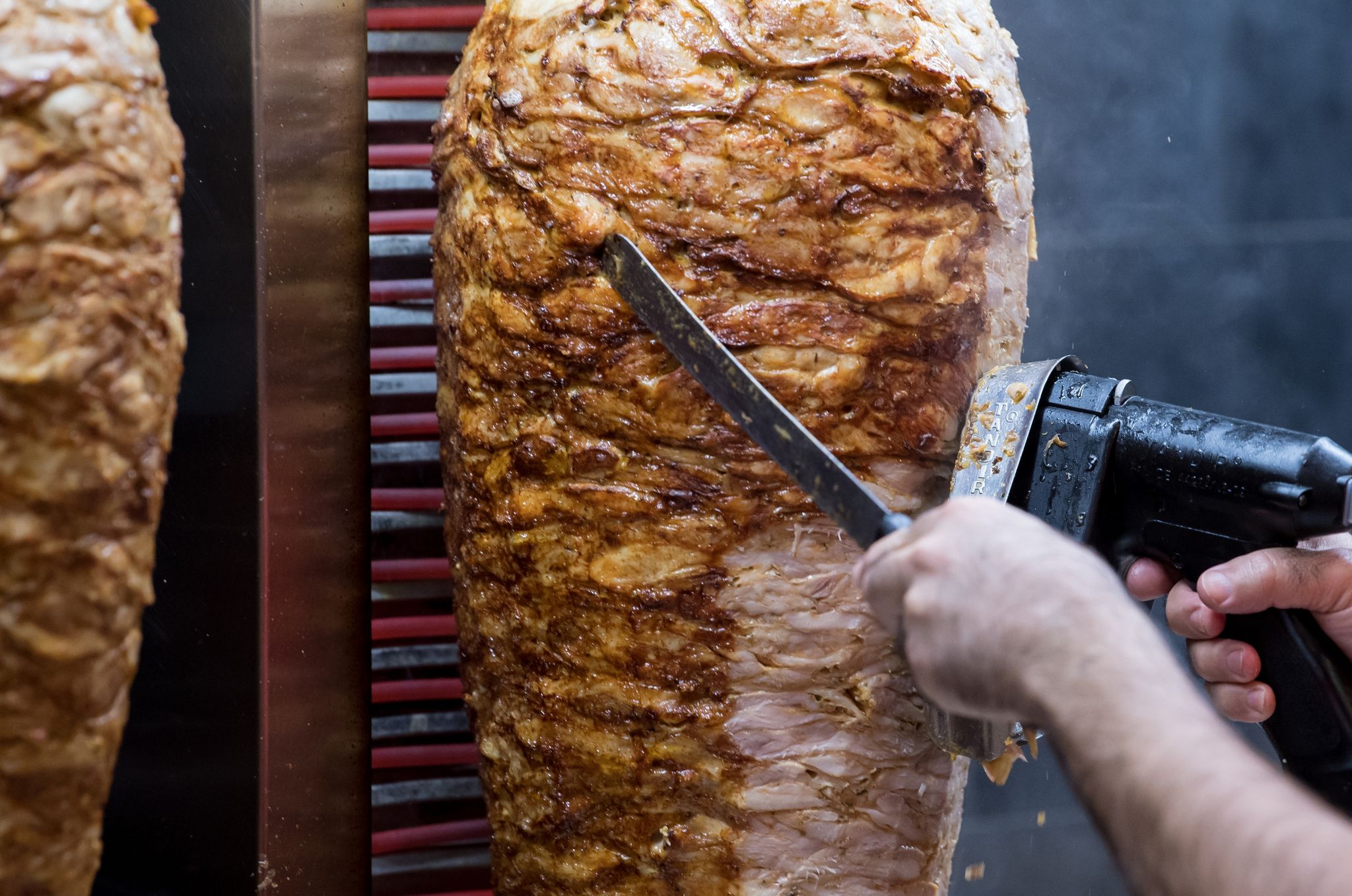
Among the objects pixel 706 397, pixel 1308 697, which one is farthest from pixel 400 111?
pixel 1308 697

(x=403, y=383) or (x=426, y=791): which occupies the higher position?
(x=403, y=383)

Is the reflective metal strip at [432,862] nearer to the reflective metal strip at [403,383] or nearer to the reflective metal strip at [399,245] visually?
the reflective metal strip at [403,383]

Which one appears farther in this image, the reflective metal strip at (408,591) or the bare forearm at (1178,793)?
the reflective metal strip at (408,591)

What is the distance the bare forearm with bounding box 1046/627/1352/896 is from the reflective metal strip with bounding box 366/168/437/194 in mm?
1552

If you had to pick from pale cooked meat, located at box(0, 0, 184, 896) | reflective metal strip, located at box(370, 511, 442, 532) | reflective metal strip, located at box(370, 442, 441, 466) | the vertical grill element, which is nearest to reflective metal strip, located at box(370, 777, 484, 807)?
the vertical grill element

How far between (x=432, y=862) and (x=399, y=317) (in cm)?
101

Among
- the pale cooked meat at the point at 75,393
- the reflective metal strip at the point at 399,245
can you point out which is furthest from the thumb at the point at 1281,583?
the reflective metal strip at the point at 399,245

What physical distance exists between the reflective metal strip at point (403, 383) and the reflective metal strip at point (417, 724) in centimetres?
61

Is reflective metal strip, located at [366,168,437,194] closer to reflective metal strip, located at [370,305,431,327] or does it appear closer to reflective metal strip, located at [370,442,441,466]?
reflective metal strip, located at [370,305,431,327]

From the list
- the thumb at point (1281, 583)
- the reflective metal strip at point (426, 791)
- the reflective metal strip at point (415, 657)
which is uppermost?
the thumb at point (1281, 583)

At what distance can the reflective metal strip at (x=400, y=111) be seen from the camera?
2.00 metres

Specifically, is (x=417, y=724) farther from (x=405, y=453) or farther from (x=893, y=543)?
(x=893, y=543)

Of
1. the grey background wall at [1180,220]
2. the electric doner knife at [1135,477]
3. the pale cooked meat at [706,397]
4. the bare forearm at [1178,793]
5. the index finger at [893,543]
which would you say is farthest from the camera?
the grey background wall at [1180,220]

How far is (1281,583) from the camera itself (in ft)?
4.13
